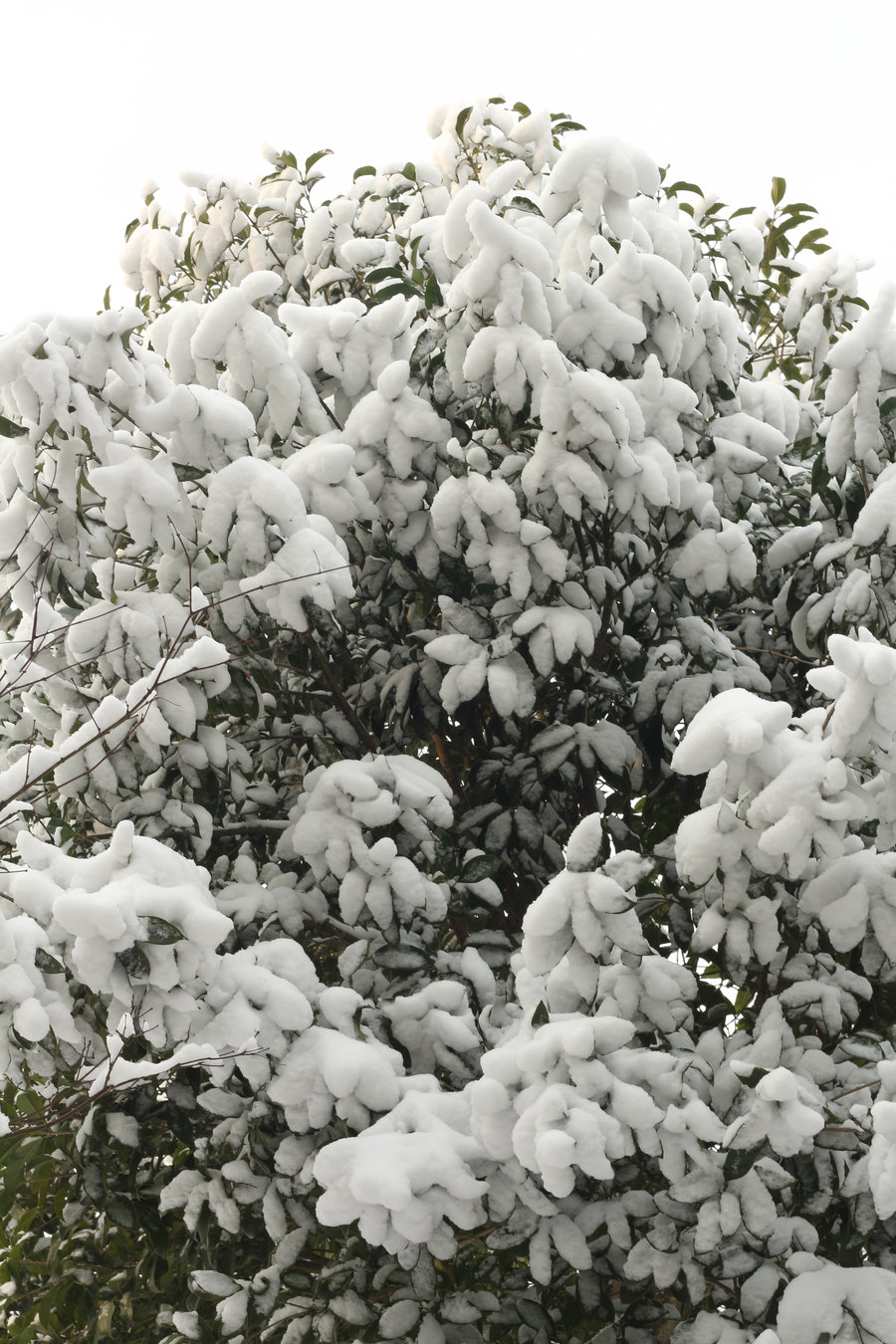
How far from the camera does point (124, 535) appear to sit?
10.4ft

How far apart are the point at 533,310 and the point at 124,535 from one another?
1158mm

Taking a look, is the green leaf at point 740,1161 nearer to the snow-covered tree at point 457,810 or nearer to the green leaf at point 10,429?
the snow-covered tree at point 457,810

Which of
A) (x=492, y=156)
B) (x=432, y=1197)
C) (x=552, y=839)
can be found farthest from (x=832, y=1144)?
(x=492, y=156)

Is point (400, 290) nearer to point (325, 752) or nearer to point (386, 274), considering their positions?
point (386, 274)

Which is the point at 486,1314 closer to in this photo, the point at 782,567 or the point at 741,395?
the point at 782,567

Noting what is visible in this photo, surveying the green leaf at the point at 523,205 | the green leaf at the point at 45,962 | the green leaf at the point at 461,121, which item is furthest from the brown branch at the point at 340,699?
the green leaf at the point at 461,121

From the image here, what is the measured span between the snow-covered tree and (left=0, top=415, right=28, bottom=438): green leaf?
45 mm

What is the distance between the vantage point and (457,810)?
3.16m

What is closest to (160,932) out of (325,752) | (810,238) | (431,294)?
(325,752)

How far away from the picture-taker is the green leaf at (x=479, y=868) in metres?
2.61

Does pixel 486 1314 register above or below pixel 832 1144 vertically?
below

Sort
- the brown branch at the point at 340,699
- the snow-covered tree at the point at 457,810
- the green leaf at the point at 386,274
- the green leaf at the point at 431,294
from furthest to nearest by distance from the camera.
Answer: the green leaf at the point at 386,274 < the green leaf at the point at 431,294 < the brown branch at the point at 340,699 < the snow-covered tree at the point at 457,810

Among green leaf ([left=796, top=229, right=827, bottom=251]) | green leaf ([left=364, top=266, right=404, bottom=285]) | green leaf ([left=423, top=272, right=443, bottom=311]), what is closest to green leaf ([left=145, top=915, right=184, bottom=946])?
green leaf ([left=423, top=272, right=443, bottom=311])

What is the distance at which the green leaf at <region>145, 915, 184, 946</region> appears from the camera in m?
1.87
